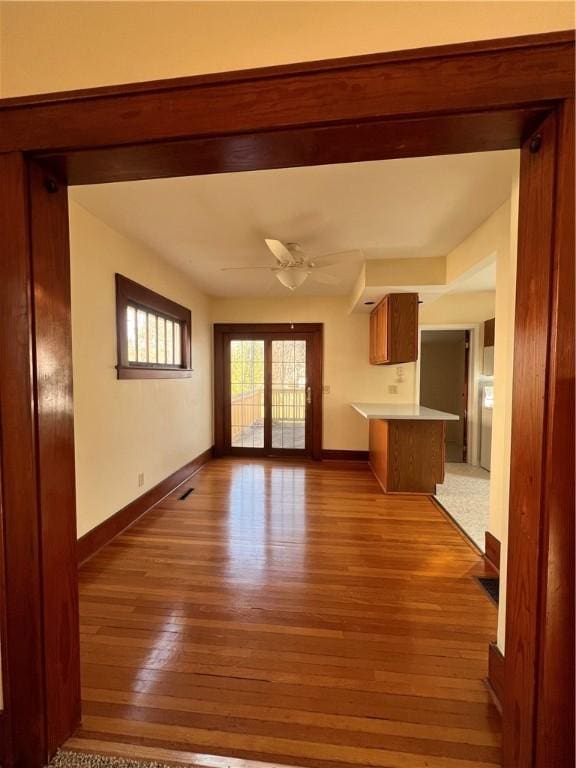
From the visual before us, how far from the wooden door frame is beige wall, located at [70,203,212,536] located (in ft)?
4.54

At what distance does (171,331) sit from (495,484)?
3678 mm

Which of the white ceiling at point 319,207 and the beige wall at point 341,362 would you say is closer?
the white ceiling at point 319,207

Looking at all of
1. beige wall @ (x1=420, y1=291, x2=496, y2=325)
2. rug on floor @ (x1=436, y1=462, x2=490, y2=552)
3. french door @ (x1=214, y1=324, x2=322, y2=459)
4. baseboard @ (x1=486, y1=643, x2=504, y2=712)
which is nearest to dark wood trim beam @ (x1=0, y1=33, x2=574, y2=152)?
baseboard @ (x1=486, y1=643, x2=504, y2=712)

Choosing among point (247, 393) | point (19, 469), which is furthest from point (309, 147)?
point (247, 393)

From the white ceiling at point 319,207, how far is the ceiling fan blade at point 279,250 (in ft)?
0.58

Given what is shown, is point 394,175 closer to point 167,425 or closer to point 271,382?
point 167,425

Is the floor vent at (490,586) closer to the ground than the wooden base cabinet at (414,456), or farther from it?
closer to the ground

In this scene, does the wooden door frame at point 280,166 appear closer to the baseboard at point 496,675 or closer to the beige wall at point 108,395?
the baseboard at point 496,675

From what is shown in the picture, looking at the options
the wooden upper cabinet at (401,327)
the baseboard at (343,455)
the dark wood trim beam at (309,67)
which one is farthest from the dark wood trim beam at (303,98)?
the baseboard at (343,455)

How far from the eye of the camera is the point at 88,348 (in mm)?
2482

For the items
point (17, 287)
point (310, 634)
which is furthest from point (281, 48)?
point (310, 634)

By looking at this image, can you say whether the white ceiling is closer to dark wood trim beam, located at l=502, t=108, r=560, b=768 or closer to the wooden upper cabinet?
the wooden upper cabinet

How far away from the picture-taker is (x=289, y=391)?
5.39 m

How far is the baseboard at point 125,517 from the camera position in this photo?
2.45 m
